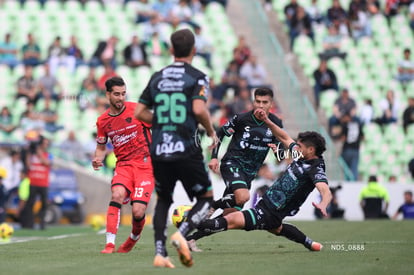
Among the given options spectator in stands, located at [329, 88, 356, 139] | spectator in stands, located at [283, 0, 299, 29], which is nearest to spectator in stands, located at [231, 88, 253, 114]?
spectator in stands, located at [329, 88, 356, 139]

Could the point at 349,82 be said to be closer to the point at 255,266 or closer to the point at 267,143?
the point at 267,143

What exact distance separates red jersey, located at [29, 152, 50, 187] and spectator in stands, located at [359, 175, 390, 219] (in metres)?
8.08

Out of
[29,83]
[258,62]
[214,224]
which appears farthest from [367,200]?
[214,224]

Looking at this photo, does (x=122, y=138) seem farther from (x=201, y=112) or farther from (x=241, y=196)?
(x=201, y=112)

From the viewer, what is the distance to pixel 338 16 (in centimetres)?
3062

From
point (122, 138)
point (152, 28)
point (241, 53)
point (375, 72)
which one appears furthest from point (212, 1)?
point (122, 138)

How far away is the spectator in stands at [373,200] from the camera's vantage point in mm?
23094

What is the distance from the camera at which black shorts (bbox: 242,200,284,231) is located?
11.0 meters

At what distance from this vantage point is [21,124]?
77.5 ft

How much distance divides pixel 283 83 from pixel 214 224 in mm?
17571

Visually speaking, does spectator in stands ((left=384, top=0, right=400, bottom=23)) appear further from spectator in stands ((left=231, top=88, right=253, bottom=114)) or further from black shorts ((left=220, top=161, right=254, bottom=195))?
black shorts ((left=220, top=161, right=254, bottom=195))

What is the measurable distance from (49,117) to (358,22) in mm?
12302

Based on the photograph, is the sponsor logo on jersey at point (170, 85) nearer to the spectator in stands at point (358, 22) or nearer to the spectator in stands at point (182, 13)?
the spectator in stands at point (182, 13)

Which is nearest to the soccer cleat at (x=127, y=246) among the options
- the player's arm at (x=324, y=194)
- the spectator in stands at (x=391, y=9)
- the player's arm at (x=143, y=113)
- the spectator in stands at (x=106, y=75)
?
the player's arm at (x=324, y=194)
